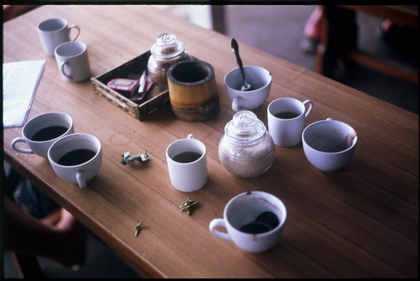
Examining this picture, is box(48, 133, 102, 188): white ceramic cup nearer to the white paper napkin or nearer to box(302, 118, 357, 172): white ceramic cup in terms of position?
the white paper napkin

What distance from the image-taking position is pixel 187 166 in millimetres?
1021

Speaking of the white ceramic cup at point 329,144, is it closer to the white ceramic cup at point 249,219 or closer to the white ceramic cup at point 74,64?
the white ceramic cup at point 249,219

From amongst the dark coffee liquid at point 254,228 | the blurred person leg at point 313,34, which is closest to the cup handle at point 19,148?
the dark coffee liquid at point 254,228

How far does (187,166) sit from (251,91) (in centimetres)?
33

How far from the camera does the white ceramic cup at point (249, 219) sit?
87 cm

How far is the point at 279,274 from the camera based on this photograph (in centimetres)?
88

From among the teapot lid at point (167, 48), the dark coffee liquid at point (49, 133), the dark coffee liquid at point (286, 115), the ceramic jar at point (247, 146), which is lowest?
the dark coffee liquid at point (49, 133)

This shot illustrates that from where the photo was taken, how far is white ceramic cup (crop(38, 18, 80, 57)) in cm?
157

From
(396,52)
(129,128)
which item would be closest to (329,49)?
(396,52)

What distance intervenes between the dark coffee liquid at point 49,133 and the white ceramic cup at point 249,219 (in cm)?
53

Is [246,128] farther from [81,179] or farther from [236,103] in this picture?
[81,179]

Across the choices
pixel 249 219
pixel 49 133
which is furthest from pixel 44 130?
pixel 249 219

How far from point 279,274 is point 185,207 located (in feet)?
0.85

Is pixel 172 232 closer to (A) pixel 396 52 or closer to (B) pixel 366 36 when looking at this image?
(A) pixel 396 52
